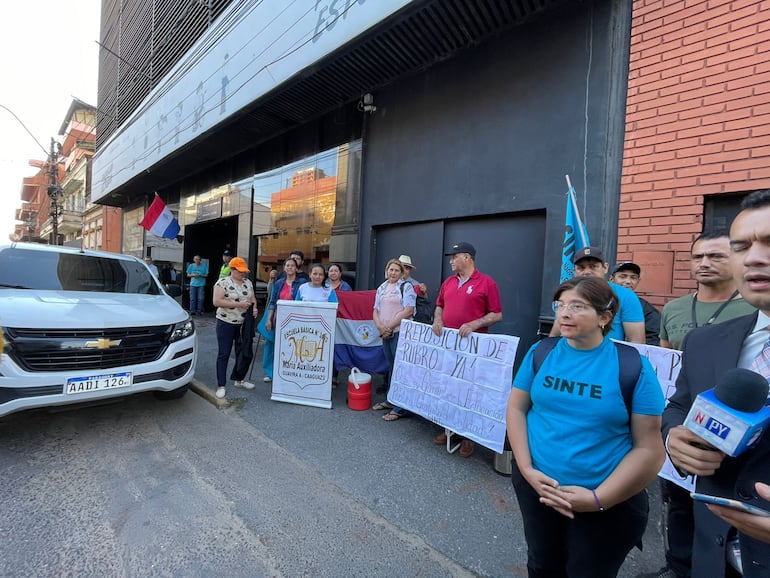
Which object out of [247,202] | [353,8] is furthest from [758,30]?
[247,202]

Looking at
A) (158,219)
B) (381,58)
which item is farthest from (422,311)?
(158,219)

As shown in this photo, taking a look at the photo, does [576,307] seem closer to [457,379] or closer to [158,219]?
[457,379]

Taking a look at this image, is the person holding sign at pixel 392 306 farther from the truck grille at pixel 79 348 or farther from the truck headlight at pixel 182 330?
the truck grille at pixel 79 348

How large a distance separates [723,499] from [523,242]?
432 centimetres

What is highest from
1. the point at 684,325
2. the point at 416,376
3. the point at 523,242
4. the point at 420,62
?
the point at 420,62

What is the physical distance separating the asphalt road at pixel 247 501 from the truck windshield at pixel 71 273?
4.74 feet

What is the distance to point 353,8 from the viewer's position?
5.09 metres

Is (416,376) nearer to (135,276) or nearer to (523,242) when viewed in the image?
(523,242)

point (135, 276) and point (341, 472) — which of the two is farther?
point (135, 276)

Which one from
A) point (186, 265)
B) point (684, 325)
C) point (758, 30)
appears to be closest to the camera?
point (684, 325)

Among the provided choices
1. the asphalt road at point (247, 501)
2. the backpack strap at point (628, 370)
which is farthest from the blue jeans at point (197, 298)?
the backpack strap at point (628, 370)

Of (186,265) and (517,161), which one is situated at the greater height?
(517,161)

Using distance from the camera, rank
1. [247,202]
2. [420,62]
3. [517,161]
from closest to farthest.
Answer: [517,161] → [420,62] → [247,202]

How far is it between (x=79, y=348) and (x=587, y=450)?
408 centimetres
